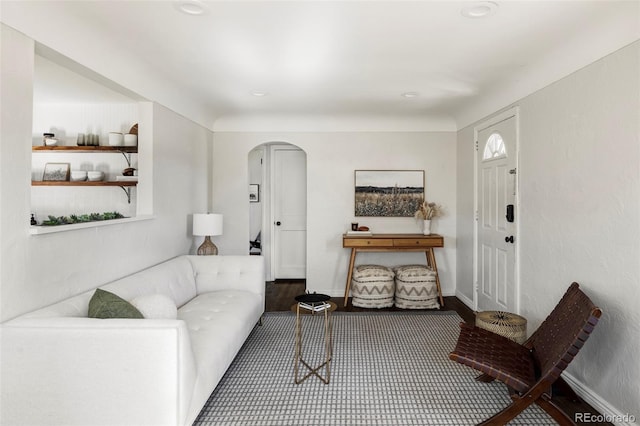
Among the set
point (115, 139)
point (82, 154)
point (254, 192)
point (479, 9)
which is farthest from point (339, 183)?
point (479, 9)

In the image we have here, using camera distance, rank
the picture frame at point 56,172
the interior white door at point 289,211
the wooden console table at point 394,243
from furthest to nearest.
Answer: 1. the interior white door at point 289,211
2. the wooden console table at point 394,243
3. the picture frame at point 56,172

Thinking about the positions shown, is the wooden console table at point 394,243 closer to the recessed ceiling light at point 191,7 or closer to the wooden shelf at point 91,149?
the wooden shelf at point 91,149

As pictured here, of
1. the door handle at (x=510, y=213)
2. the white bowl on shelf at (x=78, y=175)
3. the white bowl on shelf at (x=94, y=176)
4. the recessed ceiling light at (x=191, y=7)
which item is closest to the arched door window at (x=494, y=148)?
the door handle at (x=510, y=213)

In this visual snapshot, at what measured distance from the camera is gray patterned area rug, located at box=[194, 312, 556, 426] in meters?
2.21

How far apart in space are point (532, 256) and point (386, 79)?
201 cm

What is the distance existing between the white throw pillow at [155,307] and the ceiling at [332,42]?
5.08ft

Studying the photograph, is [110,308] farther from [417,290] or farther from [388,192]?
[388,192]

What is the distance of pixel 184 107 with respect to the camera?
3980 millimetres

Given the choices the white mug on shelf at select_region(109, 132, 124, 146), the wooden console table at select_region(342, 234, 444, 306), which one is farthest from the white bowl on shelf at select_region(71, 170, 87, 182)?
the wooden console table at select_region(342, 234, 444, 306)

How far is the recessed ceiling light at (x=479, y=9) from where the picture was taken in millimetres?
2101

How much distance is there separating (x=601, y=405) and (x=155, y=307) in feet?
9.00

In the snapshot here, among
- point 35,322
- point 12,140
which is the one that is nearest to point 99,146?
point 12,140

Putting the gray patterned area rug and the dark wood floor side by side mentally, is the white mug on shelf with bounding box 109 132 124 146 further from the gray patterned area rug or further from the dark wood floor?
the dark wood floor

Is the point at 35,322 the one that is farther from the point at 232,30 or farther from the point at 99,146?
the point at 99,146
